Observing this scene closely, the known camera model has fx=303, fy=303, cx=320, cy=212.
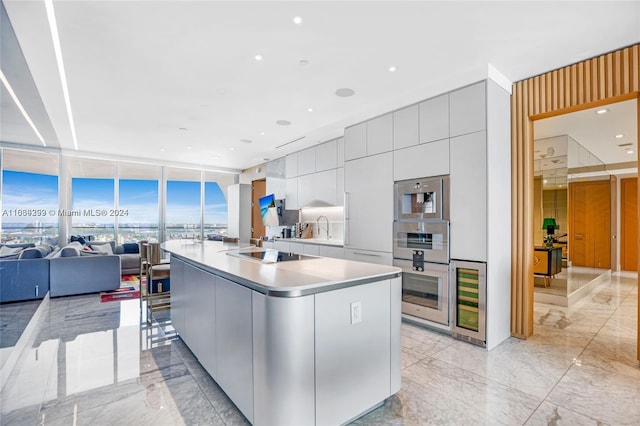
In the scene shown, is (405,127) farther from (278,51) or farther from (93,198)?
(93,198)

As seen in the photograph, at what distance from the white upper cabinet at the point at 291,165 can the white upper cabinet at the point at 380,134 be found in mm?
2565

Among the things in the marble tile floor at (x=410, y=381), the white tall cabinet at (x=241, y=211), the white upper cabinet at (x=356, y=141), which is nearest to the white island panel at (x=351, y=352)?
the marble tile floor at (x=410, y=381)

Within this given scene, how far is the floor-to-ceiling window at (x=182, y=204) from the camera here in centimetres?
848

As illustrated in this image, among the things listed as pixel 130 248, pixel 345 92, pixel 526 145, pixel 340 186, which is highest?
pixel 345 92

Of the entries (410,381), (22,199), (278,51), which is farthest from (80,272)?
(410,381)

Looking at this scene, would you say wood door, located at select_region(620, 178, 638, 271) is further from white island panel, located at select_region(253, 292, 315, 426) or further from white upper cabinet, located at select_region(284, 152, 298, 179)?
white island panel, located at select_region(253, 292, 315, 426)

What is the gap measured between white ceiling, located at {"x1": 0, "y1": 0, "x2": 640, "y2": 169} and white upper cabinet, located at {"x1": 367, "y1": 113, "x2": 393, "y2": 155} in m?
0.17

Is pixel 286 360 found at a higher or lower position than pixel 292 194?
lower

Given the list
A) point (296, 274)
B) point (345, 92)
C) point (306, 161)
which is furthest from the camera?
point (306, 161)

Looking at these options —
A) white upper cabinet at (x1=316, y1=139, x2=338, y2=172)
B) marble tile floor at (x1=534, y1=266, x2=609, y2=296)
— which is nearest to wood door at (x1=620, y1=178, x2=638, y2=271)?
marble tile floor at (x1=534, y1=266, x2=609, y2=296)

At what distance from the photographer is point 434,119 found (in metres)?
3.61

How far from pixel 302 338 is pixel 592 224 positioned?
8.98 metres

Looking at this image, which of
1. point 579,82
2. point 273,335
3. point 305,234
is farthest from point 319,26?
point 305,234

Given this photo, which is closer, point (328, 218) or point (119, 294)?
point (119, 294)
